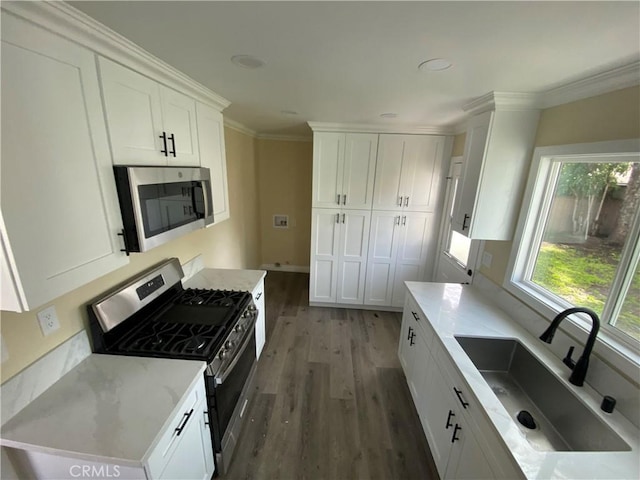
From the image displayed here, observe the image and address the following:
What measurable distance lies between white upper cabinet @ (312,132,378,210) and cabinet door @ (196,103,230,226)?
46.9 inches

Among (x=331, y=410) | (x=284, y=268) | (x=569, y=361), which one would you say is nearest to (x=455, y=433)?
(x=569, y=361)

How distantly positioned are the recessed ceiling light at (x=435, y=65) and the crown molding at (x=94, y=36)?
4.37 ft

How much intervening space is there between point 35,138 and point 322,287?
3066 mm

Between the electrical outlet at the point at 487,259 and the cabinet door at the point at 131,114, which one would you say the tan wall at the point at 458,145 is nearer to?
the electrical outlet at the point at 487,259

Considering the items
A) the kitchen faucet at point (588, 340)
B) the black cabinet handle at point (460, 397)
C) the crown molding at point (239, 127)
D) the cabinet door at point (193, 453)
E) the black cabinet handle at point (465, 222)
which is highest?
the crown molding at point (239, 127)

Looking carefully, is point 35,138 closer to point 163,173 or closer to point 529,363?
point 163,173

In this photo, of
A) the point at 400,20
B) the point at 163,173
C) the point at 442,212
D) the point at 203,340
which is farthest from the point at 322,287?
the point at 400,20

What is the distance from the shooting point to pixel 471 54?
3.70 feet

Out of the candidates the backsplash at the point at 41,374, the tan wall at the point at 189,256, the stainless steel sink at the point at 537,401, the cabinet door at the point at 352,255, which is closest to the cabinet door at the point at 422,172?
the cabinet door at the point at 352,255

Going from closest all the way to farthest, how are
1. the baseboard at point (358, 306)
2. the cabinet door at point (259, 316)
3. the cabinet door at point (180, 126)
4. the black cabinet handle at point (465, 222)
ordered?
the cabinet door at point (180, 126) < the black cabinet handle at point (465, 222) < the cabinet door at point (259, 316) < the baseboard at point (358, 306)

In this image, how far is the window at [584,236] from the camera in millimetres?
1252

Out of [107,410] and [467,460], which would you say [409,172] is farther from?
[107,410]

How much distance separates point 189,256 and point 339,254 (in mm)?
1800

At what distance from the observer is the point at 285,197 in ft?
14.8
